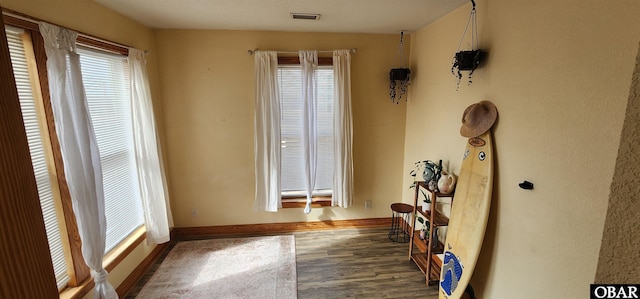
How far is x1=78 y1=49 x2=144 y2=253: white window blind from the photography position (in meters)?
1.97

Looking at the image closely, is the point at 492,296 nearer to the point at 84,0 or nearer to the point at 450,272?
the point at 450,272

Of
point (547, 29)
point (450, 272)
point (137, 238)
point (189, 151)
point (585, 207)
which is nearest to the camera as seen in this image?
point (585, 207)

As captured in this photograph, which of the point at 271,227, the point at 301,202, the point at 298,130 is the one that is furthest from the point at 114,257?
the point at 298,130

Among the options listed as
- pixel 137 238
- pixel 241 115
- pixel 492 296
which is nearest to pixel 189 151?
pixel 241 115

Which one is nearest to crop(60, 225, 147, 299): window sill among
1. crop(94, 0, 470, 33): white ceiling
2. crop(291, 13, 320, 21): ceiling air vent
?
crop(94, 0, 470, 33): white ceiling

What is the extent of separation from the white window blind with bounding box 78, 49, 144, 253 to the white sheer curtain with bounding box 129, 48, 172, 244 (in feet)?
0.26

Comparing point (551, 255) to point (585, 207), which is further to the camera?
point (551, 255)

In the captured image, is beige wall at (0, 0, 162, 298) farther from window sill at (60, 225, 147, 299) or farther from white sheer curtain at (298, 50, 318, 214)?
white sheer curtain at (298, 50, 318, 214)

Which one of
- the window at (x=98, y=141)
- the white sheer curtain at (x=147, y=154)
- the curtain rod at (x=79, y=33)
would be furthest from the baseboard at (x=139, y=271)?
the curtain rod at (x=79, y=33)

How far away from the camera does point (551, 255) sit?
1.41 meters

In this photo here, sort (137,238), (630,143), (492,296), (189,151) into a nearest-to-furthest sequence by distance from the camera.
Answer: (630,143) < (492,296) < (137,238) < (189,151)

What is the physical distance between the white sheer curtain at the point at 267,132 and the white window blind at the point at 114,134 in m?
1.16

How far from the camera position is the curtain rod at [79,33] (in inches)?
53.0

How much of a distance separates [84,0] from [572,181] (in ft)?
10.5
